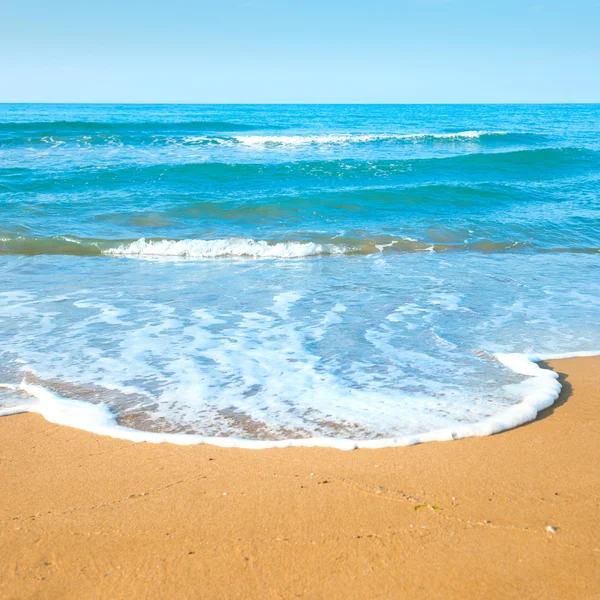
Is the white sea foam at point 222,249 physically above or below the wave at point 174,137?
below

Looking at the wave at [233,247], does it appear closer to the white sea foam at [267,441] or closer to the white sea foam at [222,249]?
the white sea foam at [222,249]

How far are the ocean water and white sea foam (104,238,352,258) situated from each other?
40 mm

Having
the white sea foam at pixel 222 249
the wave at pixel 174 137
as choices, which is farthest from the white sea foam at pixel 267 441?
the wave at pixel 174 137

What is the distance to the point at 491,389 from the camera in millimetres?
4332

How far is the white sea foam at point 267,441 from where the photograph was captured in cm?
353

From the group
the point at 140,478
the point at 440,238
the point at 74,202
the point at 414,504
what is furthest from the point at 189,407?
the point at 74,202

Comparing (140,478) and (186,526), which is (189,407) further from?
(186,526)

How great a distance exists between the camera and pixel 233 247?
1006 centimetres

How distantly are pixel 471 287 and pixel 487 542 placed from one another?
5446 millimetres

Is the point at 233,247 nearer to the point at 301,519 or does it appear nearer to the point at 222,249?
the point at 222,249

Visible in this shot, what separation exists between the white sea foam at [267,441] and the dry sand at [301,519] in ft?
0.28

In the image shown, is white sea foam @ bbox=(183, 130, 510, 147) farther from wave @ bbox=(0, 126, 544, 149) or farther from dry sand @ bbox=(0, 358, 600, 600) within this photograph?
dry sand @ bbox=(0, 358, 600, 600)

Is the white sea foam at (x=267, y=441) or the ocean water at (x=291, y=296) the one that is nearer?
the white sea foam at (x=267, y=441)

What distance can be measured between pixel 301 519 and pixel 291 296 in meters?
4.59
